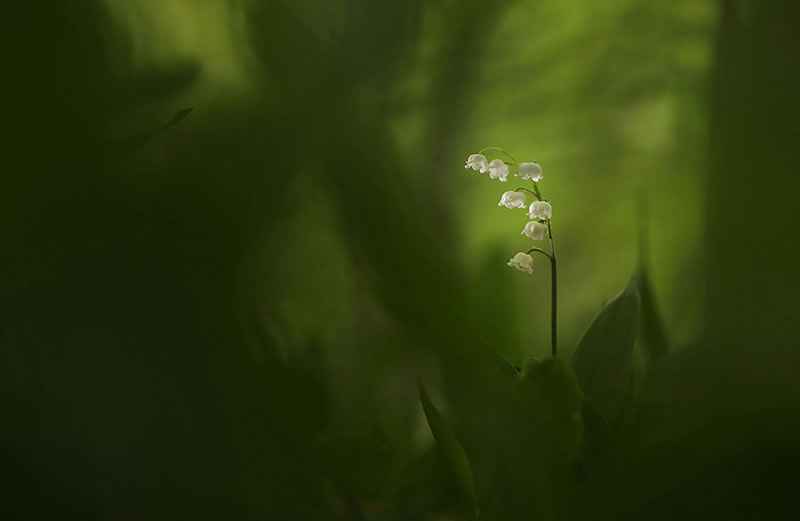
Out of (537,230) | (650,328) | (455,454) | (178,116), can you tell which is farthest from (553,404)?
(178,116)

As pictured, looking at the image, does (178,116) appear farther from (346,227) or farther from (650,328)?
(650,328)

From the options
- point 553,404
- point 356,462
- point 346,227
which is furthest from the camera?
point 346,227

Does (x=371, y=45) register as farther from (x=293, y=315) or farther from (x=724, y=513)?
(x=724, y=513)

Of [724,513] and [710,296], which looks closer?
[724,513]

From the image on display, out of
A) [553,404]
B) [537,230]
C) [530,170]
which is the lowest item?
[553,404]

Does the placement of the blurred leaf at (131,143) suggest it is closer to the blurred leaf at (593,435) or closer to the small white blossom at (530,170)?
the small white blossom at (530,170)

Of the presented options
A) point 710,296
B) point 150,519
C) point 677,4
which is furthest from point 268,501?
point 677,4
